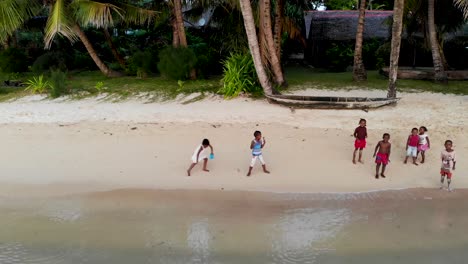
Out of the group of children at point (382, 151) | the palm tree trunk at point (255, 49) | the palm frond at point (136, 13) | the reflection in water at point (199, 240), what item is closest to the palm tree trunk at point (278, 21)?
the palm tree trunk at point (255, 49)

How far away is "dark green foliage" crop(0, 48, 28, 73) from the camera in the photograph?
22.3 metres

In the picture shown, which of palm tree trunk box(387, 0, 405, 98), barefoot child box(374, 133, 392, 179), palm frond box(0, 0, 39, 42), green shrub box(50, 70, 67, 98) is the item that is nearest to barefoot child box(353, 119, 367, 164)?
barefoot child box(374, 133, 392, 179)

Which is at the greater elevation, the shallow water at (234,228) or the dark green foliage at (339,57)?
the dark green foliage at (339,57)

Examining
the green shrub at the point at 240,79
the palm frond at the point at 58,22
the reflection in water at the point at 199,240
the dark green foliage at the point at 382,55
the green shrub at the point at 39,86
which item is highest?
the palm frond at the point at 58,22

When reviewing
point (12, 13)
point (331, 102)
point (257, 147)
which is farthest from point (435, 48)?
point (12, 13)

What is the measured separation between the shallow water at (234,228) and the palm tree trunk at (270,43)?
732 centimetres

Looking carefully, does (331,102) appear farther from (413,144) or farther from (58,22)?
(58,22)

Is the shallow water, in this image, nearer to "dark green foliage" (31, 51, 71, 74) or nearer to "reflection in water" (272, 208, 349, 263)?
"reflection in water" (272, 208, 349, 263)

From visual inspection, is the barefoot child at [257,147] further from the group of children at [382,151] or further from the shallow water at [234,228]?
the shallow water at [234,228]

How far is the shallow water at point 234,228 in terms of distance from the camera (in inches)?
311

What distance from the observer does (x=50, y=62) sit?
69.7ft

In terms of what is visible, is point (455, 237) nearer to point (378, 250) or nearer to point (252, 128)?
point (378, 250)

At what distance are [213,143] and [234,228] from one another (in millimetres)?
3903

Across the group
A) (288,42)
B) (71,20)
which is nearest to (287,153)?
(71,20)
